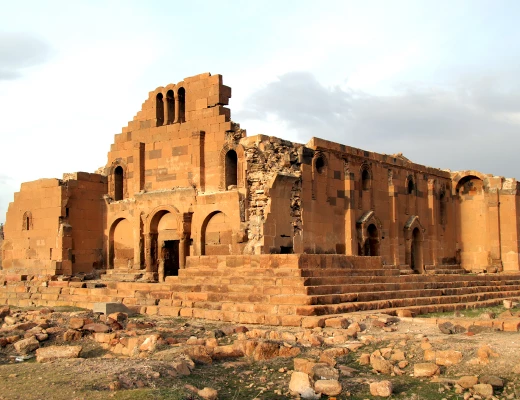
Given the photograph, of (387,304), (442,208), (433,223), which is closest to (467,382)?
(387,304)

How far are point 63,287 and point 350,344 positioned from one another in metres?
11.9

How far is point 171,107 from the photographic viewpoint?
22.0m

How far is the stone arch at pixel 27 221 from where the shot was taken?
22484mm

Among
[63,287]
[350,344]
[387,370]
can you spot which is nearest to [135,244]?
[63,287]

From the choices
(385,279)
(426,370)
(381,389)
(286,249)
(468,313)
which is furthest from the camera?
(286,249)

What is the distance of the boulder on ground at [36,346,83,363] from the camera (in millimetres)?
9117

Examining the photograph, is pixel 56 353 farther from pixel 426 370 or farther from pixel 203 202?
pixel 203 202

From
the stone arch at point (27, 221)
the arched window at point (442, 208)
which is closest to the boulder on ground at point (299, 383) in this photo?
the stone arch at point (27, 221)

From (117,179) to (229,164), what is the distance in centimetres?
537

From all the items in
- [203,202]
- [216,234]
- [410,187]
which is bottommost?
[216,234]

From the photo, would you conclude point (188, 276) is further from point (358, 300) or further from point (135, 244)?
point (135, 244)

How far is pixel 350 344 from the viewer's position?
980 centimetres

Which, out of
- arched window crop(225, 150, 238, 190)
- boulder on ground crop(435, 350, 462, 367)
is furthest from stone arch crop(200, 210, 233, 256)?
boulder on ground crop(435, 350, 462, 367)

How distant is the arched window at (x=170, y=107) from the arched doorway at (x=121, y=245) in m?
3.80
